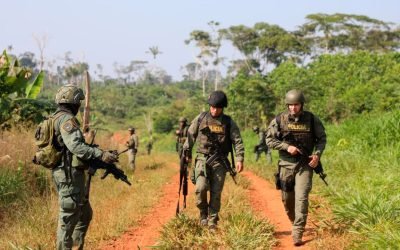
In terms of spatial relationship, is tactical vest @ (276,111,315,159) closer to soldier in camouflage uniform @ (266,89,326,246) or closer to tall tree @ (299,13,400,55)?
soldier in camouflage uniform @ (266,89,326,246)

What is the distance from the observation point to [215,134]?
6.44 meters

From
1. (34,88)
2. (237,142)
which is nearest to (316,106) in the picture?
(34,88)

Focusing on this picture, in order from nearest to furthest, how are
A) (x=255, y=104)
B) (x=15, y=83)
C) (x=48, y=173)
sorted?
(x=48, y=173) → (x=15, y=83) → (x=255, y=104)

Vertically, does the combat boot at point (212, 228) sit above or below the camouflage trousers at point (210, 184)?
below

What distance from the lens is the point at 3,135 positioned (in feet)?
35.7

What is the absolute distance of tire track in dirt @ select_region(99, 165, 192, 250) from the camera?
6426 mm

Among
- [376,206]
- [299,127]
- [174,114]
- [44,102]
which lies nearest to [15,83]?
[44,102]

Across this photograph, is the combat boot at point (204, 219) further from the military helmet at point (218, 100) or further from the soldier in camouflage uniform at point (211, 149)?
the military helmet at point (218, 100)

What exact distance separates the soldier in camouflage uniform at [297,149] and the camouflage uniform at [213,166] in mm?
587

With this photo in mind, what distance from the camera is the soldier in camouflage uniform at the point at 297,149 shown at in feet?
19.1

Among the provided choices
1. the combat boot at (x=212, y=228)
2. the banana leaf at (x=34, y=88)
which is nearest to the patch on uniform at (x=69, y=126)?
the combat boot at (x=212, y=228)

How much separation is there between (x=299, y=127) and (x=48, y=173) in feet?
20.8

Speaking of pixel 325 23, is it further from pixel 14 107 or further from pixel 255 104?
pixel 14 107

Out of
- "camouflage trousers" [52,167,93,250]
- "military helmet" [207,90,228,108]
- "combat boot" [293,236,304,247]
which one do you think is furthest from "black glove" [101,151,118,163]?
"combat boot" [293,236,304,247]
